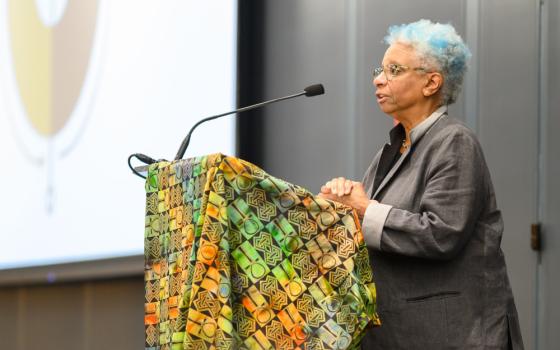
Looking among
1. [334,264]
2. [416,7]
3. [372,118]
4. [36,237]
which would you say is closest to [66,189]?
[36,237]

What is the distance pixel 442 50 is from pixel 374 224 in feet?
1.92

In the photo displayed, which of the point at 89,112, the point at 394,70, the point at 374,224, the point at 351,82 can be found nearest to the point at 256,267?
the point at 374,224

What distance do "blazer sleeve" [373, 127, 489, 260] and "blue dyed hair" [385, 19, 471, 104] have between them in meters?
0.28

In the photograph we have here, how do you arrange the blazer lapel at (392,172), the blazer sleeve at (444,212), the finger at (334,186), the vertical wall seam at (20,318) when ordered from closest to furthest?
the blazer sleeve at (444,212) < the finger at (334,186) < the blazer lapel at (392,172) < the vertical wall seam at (20,318)

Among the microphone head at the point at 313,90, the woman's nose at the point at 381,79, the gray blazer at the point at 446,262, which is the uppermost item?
the woman's nose at the point at 381,79

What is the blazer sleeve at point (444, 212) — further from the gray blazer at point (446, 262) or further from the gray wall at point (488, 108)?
the gray wall at point (488, 108)

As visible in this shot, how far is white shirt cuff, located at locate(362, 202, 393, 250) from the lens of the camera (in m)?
2.23

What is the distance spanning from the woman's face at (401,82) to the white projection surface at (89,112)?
5.17 feet

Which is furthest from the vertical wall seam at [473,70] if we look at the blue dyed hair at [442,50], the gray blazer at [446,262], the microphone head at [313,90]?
the gray blazer at [446,262]

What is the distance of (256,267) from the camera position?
196 cm

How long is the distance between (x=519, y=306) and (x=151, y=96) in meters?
1.78

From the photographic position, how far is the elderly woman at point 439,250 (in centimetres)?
222

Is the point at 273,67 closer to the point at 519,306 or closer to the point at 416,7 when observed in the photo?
the point at 416,7

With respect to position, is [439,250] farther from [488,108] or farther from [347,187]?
[488,108]
